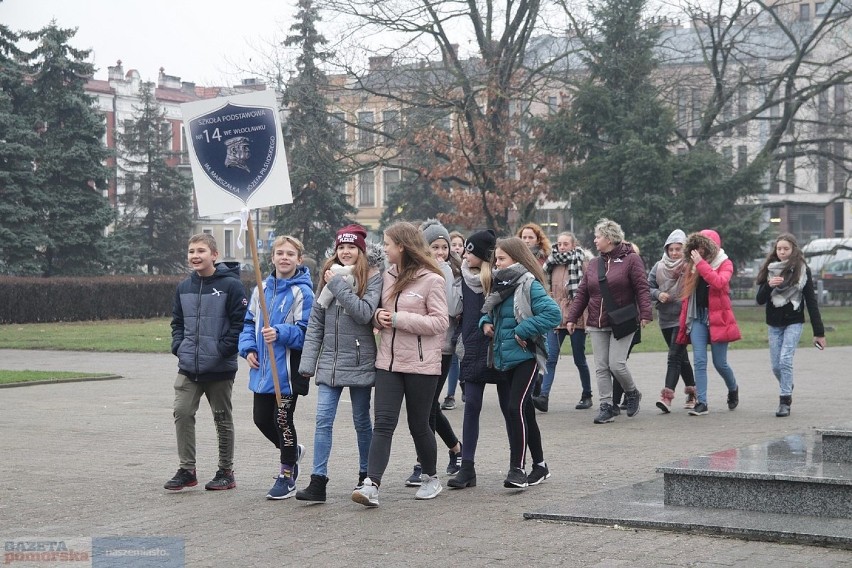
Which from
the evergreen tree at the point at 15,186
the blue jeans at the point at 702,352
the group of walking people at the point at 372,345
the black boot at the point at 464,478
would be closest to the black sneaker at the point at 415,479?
the group of walking people at the point at 372,345

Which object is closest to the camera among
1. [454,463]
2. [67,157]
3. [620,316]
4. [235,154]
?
[235,154]

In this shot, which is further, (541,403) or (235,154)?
(541,403)

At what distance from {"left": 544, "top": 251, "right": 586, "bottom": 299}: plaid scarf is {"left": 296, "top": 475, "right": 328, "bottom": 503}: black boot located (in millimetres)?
6026

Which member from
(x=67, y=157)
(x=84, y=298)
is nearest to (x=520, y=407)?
(x=84, y=298)

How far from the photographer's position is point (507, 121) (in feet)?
121

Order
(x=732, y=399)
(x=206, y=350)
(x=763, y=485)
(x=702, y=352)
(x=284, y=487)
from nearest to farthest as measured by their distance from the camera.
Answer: (x=763, y=485) < (x=284, y=487) < (x=206, y=350) < (x=702, y=352) < (x=732, y=399)

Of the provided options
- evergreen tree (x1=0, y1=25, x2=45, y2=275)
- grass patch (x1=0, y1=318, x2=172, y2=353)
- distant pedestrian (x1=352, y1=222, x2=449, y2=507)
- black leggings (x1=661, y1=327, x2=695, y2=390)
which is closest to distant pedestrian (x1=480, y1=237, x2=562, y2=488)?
distant pedestrian (x1=352, y1=222, x2=449, y2=507)

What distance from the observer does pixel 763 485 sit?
7.03 metres

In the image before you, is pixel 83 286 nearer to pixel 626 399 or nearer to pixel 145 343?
pixel 145 343

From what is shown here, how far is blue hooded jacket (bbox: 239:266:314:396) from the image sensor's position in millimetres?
8047

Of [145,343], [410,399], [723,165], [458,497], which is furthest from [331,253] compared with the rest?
[723,165]

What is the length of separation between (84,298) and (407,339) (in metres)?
33.7

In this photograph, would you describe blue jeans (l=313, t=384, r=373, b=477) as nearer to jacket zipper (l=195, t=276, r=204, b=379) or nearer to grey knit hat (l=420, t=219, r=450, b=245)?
jacket zipper (l=195, t=276, r=204, b=379)

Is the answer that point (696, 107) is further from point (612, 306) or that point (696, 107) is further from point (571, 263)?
point (612, 306)
